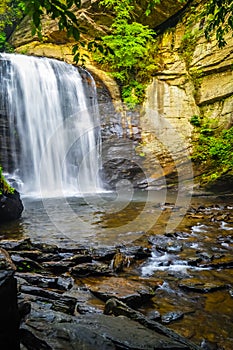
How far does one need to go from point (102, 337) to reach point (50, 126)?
12625mm

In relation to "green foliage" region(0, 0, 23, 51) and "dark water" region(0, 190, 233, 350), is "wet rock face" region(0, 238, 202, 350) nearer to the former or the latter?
"dark water" region(0, 190, 233, 350)

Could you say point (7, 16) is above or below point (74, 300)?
above

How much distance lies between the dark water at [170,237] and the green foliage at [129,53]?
291 inches

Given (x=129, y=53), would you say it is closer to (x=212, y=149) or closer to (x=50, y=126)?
(x=50, y=126)

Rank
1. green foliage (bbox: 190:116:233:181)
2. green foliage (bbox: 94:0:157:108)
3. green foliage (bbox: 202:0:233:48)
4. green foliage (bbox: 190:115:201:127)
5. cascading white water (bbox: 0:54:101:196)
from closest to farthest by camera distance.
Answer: green foliage (bbox: 202:0:233:48), green foliage (bbox: 190:116:233:181), cascading white water (bbox: 0:54:101:196), green foliage (bbox: 190:115:201:127), green foliage (bbox: 94:0:157:108)

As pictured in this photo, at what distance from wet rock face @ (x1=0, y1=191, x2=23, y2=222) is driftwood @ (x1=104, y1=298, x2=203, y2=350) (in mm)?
4737

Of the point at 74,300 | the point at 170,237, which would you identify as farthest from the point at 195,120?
the point at 74,300

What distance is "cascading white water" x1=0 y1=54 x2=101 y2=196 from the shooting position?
1246cm

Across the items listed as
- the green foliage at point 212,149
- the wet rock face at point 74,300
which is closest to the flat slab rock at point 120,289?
the wet rock face at point 74,300

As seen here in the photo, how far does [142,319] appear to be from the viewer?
2.20 metres

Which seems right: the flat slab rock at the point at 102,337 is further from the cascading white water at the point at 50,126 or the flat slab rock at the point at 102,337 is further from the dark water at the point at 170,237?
the cascading white water at the point at 50,126

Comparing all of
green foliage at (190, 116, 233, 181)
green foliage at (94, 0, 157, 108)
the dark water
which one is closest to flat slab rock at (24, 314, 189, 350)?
the dark water

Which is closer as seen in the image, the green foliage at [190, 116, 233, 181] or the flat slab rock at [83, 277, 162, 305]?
the flat slab rock at [83, 277, 162, 305]

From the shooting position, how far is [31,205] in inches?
363
